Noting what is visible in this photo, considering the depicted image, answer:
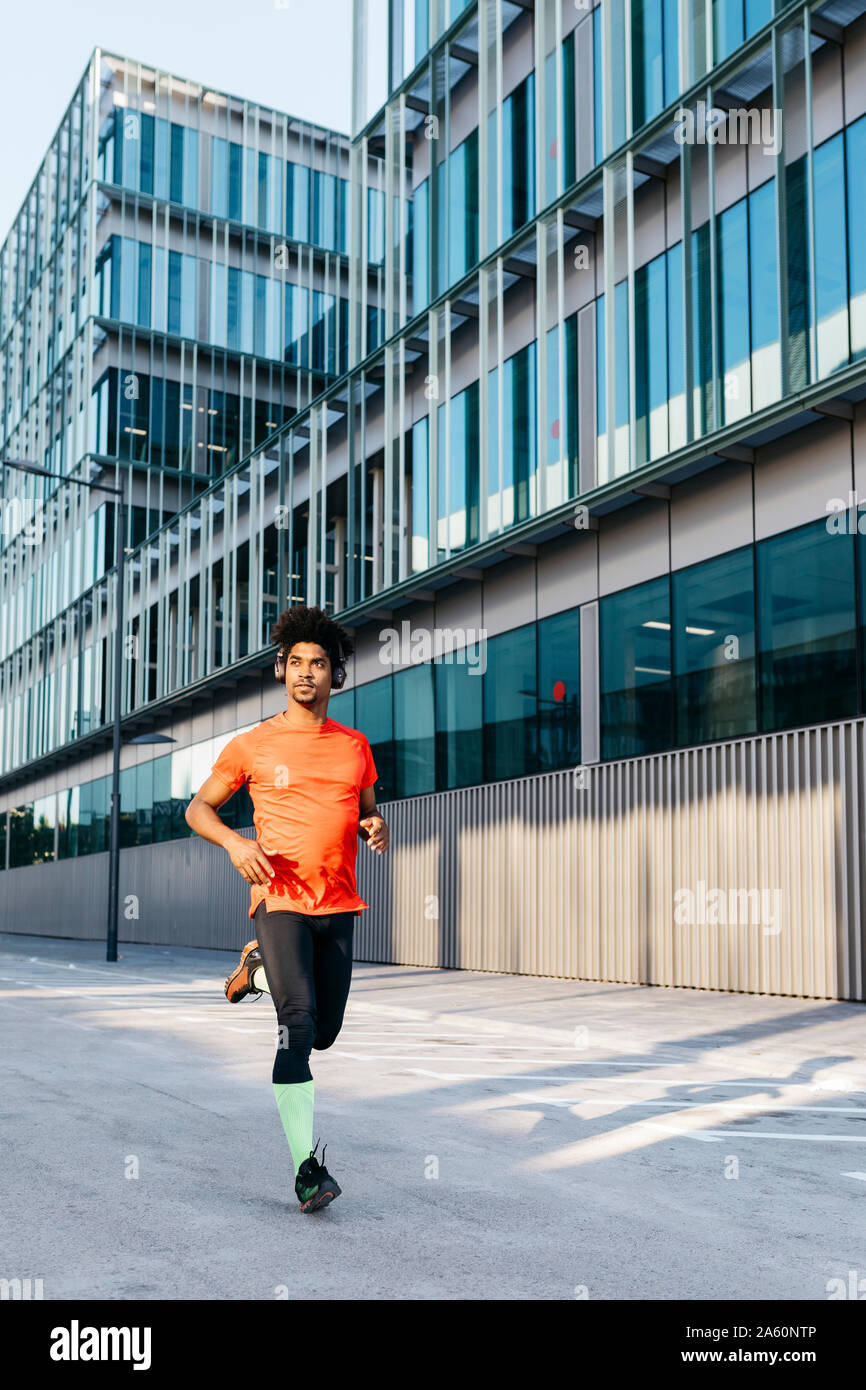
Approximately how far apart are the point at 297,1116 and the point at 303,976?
48cm

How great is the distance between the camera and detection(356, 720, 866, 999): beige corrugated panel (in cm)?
1395

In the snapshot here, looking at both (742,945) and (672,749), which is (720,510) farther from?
(742,945)

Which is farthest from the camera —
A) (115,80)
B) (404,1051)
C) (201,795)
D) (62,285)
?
(62,285)

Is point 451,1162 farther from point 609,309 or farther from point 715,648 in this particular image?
point 609,309

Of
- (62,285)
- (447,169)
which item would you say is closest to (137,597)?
(62,285)

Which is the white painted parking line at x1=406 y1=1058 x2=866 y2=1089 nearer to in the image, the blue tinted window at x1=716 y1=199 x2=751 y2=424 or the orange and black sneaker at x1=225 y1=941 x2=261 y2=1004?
the orange and black sneaker at x1=225 y1=941 x2=261 y2=1004

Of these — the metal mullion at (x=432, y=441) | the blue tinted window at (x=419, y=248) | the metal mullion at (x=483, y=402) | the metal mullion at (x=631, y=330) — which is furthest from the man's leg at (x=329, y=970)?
the blue tinted window at (x=419, y=248)

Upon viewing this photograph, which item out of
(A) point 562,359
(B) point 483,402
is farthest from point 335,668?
(B) point 483,402

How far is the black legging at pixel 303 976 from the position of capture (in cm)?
476

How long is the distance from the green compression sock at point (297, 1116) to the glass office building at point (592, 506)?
9924 millimetres

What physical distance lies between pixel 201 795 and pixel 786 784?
10.6 metres

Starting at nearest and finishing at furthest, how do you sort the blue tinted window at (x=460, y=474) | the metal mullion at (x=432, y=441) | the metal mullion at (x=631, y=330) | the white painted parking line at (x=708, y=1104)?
1. the white painted parking line at (x=708, y=1104)
2. the metal mullion at (x=631, y=330)
3. the blue tinted window at (x=460, y=474)
4. the metal mullion at (x=432, y=441)

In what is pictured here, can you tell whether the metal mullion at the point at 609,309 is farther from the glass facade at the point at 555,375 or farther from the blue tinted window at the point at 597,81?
the blue tinted window at the point at 597,81

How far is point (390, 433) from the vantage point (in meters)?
24.0
